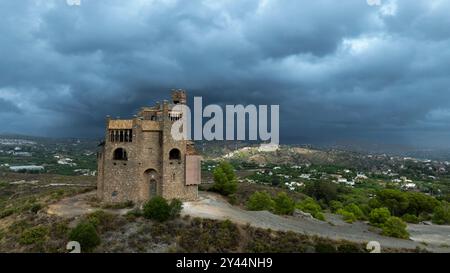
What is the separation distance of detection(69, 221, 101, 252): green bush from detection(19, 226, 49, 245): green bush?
354 cm

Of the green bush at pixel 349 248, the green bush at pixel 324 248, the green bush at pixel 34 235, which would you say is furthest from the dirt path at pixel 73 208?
the green bush at pixel 349 248

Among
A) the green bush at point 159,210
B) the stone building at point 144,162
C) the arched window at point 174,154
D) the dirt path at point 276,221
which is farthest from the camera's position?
the arched window at point 174,154

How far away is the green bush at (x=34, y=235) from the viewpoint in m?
35.2

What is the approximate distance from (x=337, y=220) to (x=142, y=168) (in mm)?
28320

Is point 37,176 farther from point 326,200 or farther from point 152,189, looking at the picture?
point 152,189

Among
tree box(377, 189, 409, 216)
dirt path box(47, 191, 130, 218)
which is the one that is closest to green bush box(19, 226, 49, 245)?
dirt path box(47, 191, 130, 218)

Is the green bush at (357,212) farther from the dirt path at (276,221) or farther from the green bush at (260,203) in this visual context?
the green bush at (260,203)

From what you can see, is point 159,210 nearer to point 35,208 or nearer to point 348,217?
point 35,208

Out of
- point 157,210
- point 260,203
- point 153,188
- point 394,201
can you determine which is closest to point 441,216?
point 394,201

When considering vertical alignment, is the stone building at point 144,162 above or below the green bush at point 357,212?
above

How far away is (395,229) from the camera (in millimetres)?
46812

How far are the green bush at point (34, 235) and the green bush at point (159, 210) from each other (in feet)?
28.1

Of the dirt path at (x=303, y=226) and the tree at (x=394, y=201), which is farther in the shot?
the tree at (x=394, y=201)
